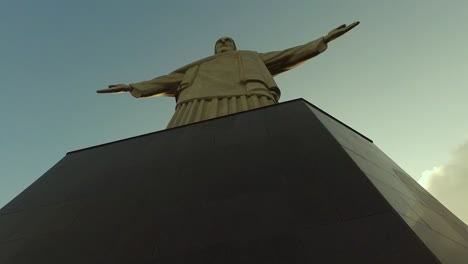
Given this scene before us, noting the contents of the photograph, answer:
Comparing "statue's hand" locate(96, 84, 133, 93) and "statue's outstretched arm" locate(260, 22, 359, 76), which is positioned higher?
"statue's outstretched arm" locate(260, 22, 359, 76)

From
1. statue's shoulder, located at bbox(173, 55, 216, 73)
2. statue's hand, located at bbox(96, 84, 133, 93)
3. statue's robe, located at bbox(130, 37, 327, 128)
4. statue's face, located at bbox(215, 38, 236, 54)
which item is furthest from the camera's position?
statue's face, located at bbox(215, 38, 236, 54)

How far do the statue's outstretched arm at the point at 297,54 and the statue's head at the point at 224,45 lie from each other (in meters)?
1.32

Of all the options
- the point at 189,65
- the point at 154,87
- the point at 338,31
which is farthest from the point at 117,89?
the point at 338,31

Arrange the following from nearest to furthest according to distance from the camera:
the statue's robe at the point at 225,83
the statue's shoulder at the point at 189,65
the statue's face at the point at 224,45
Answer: the statue's robe at the point at 225,83, the statue's shoulder at the point at 189,65, the statue's face at the point at 224,45

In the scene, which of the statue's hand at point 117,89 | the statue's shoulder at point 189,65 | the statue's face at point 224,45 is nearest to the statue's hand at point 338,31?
the statue's shoulder at point 189,65

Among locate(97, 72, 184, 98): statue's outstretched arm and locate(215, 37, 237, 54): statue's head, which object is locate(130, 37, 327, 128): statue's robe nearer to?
locate(97, 72, 184, 98): statue's outstretched arm

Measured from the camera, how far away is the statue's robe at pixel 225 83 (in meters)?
6.62

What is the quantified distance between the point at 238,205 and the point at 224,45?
7467 mm

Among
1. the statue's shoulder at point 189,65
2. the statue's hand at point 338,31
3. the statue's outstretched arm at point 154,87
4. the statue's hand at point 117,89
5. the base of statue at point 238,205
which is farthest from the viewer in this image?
the statue's shoulder at point 189,65

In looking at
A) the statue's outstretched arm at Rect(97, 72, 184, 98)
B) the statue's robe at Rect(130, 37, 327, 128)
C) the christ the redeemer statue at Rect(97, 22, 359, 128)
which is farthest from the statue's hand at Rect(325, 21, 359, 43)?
the statue's outstretched arm at Rect(97, 72, 184, 98)

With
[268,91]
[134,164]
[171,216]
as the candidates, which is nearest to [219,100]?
[268,91]

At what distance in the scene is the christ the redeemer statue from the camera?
6637 mm

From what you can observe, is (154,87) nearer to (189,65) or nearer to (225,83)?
(189,65)

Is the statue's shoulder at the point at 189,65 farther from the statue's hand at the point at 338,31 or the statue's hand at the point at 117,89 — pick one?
the statue's hand at the point at 338,31
